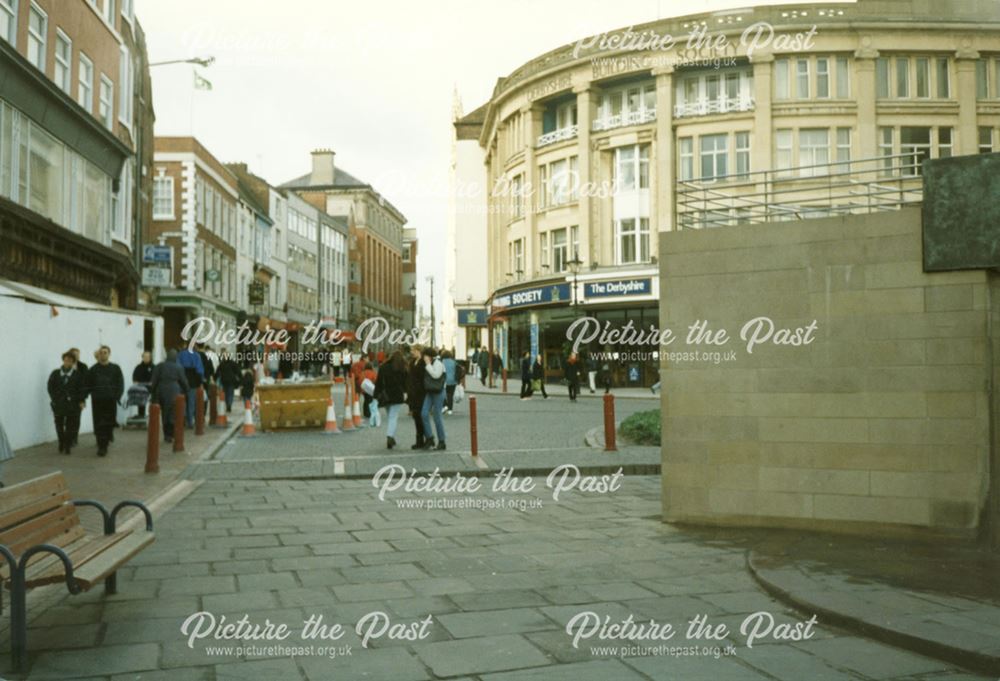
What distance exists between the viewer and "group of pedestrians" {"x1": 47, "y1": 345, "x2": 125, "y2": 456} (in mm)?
15695

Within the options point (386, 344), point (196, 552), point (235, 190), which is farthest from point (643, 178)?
point (386, 344)

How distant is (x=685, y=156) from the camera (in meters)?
41.8

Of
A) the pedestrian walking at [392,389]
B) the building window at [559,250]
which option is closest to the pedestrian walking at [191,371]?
the pedestrian walking at [392,389]

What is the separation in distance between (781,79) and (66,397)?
32577 millimetres

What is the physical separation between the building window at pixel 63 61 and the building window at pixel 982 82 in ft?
110

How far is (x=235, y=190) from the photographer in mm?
56969

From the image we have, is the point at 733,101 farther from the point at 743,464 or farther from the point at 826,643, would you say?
the point at 826,643

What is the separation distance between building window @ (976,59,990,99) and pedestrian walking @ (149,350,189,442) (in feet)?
113

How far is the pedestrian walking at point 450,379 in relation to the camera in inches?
953

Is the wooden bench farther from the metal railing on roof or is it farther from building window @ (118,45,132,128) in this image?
building window @ (118,45,132,128)

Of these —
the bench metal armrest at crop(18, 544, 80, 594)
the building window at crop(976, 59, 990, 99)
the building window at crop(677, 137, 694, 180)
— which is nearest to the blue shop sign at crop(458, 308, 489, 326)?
the building window at crop(677, 137, 694, 180)

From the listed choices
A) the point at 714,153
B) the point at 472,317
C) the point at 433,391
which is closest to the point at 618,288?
the point at 714,153

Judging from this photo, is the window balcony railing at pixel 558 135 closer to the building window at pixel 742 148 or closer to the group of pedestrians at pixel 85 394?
the building window at pixel 742 148

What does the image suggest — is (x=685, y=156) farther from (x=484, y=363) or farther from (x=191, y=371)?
A: (x=191, y=371)
